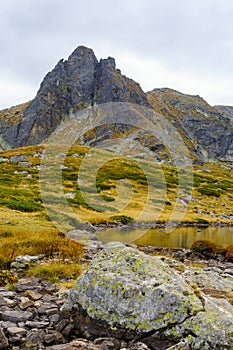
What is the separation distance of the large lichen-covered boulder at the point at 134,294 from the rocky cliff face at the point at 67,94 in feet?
513

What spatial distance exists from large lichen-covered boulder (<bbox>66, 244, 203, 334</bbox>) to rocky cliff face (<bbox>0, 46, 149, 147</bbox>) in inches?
6161

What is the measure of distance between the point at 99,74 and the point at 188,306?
19367cm

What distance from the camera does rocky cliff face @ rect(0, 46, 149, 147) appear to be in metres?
166

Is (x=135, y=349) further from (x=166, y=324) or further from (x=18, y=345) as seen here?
(x=18, y=345)

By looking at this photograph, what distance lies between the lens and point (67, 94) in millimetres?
179125

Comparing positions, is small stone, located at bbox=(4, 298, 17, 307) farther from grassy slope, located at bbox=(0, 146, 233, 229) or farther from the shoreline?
the shoreline

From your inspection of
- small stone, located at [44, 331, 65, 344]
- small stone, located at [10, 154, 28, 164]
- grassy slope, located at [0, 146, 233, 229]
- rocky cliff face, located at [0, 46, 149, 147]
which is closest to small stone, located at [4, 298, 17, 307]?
small stone, located at [44, 331, 65, 344]

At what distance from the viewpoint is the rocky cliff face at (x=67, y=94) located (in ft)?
543

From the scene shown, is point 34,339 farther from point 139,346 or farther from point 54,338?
point 139,346

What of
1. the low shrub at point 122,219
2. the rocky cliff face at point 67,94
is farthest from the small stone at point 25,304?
the rocky cliff face at point 67,94

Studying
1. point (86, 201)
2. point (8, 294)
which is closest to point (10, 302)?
point (8, 294)

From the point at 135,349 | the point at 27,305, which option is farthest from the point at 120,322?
the point at 27,305

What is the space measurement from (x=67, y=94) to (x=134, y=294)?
587 ft

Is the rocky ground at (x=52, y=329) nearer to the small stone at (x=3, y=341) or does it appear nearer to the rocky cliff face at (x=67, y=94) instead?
the small stone at (x=3, y=341)
